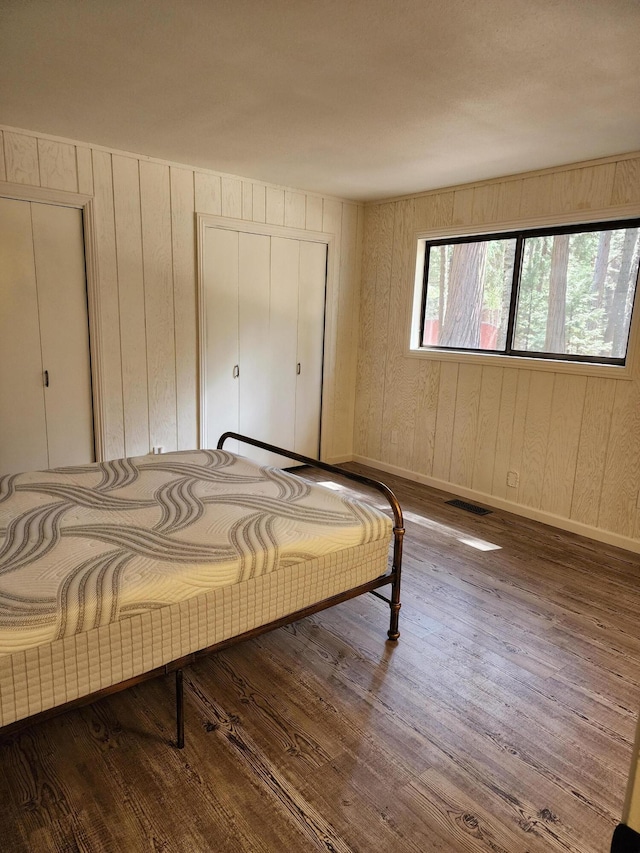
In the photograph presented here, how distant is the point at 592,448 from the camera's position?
3600 millimetres

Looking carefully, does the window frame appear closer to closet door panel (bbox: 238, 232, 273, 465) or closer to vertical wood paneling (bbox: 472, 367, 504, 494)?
vertical wood paneling (bbox: 472, 367, 504, 494)

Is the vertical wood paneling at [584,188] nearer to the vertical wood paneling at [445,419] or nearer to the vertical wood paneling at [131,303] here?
the vertical wood paneling at [445,419]

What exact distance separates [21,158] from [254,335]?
1.98 metres

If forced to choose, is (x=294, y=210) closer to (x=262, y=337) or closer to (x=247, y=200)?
(x=247, y=200)

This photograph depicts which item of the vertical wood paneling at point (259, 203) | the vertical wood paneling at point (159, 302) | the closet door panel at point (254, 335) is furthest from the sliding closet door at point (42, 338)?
the vertical wood paneling at point (259, 203)

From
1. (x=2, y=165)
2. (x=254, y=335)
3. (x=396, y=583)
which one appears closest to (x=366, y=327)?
(x=254, y=335)

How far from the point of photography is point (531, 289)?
3.90 metres

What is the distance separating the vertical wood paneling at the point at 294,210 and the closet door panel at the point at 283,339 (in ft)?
0.48

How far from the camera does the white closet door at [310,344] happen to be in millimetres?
4770

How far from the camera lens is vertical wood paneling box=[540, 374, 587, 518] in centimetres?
366

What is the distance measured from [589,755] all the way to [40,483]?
2499mm

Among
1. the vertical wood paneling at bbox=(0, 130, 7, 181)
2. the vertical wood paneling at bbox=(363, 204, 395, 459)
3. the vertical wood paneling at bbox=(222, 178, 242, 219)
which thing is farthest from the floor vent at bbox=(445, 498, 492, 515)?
the vertical wood paneling at bbox=(0, 130, 7, 181)

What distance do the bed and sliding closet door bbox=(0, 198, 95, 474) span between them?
100 centimetres

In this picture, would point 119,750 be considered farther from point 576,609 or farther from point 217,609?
point 576,609
